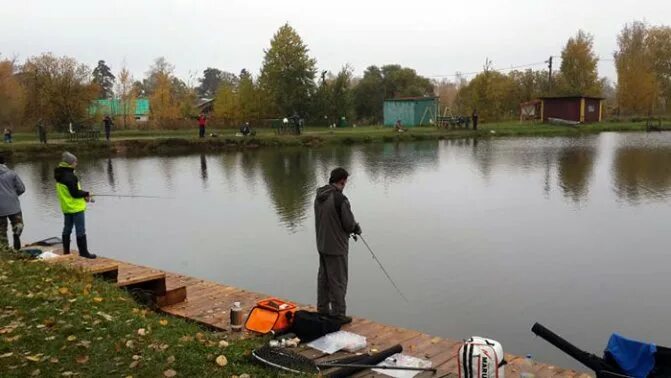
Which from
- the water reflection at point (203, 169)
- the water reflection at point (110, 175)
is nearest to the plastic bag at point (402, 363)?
the water reflection at point (203, 169)

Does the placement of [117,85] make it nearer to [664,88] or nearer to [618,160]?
[618,160]

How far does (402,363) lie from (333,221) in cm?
164

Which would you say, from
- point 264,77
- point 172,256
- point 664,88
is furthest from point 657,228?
point 664,88

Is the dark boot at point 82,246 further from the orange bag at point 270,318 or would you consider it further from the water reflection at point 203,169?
the water reflection at point 203,169

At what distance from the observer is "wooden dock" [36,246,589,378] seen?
216 inches

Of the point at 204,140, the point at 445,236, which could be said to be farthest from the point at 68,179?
the point at 204,140

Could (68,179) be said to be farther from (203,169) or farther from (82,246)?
(203,169)

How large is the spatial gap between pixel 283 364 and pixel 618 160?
25464mm

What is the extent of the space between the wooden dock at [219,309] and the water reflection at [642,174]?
12.4m

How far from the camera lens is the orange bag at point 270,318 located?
6172 millimetres

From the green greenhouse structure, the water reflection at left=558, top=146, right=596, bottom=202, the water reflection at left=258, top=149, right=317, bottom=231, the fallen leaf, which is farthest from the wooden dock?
the green greenhouse structure

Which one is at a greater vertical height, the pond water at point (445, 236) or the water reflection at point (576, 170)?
the water reflection at point (576, 170)

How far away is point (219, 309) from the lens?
24.0ft

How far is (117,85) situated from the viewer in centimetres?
5194
